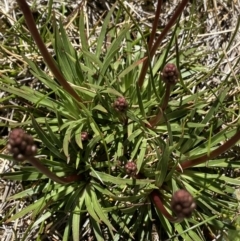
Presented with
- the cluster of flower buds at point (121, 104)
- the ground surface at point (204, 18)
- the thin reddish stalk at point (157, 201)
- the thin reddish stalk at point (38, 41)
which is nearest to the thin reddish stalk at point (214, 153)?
the thin reddish stalk at point (157, 201)

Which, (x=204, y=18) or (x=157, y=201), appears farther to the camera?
(x=204, y=18)

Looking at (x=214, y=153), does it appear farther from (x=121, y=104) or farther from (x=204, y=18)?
(x=204, y=18)

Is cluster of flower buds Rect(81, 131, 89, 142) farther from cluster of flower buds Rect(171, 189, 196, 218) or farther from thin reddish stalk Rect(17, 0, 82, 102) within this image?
cluster of flower buds Rect(171, 189, 196, 218)

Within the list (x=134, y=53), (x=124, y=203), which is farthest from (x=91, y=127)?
(x=134, y=53)

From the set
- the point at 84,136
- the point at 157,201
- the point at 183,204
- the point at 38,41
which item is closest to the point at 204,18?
the point at 84,136

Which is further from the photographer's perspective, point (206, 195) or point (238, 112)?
point (238, 112)

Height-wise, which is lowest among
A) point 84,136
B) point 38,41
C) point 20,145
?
point 20,145

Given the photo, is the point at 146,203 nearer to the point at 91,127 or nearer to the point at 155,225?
the point at 155,225

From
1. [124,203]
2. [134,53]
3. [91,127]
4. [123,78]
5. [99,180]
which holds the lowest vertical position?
[124,203]
